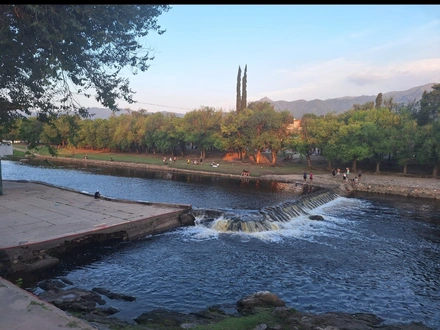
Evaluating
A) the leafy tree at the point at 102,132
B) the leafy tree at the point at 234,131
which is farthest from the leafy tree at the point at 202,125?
the leafy tree at the point at 102,132

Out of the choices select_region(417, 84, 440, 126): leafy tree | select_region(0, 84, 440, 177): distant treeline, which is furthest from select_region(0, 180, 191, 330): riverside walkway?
select_region(417, 84, 440, 126): leafy tree

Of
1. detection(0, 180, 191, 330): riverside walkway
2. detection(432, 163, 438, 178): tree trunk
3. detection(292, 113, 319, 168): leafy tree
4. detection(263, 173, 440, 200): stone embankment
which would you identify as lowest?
detection(0, 180, 191, 330): riverside walkway

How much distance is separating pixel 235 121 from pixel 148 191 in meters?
31.7

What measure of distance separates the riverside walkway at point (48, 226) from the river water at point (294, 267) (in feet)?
4.01

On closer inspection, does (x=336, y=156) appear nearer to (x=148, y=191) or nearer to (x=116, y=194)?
(x=148, y=191)

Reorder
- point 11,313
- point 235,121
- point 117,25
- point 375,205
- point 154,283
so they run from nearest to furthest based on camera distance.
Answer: point 11,313, point 117,25, point 154,283, point 375,205, point 235,121

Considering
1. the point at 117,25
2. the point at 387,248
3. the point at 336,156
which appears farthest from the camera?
the point at 336,156

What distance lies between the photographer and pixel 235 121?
6731cm

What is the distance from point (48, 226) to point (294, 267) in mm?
14156

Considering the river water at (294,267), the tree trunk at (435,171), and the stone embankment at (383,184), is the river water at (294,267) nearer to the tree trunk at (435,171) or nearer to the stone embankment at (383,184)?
the stone embankment at (383,184)

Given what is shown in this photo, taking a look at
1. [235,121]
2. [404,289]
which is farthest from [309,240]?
[235,121]

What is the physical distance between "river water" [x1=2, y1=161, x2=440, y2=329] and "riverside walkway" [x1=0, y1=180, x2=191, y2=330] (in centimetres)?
122

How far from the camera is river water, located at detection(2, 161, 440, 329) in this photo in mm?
14781

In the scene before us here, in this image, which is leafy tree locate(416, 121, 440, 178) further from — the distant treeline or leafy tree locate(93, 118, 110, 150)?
leafy tree locate(93, 118, 110, 150)
